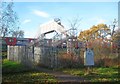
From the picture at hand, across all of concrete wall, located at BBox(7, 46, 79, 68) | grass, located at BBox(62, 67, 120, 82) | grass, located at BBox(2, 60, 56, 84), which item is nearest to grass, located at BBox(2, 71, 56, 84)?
grass, located at BBox(2, 60, 56, 84)

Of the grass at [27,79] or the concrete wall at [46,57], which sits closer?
the grass at [27,79]

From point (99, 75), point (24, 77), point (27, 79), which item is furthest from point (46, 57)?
point (27, 79)

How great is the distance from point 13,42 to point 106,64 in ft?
74.5

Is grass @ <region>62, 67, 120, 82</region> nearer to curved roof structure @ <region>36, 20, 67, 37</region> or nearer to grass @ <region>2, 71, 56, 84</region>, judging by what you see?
grass @ <region>2, 71, 56, 84</region>

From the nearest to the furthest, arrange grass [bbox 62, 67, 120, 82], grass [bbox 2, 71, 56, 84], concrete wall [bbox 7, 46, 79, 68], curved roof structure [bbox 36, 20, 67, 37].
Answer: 1. grass [bbox 2, 71, 56, 84]
2. grass [bbox 62, 67, 120, 82]
3. concrete wall [bbox 7, 46, 79, 68]
4. curved roof structure [bbox 36, 20, 67, 37]

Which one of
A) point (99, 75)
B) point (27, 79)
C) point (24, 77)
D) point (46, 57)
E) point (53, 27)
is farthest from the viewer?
point (53, 27)

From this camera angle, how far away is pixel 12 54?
110ft

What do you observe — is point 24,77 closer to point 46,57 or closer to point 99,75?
point 99,75

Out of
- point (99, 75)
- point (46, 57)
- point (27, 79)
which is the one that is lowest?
point (99, 75)

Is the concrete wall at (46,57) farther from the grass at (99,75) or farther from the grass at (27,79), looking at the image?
the grass at (27,79)

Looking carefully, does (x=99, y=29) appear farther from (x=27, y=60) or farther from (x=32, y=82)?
(x=32, y=82)

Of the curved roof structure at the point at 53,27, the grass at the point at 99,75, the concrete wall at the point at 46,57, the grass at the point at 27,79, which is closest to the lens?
the grass at the point at 27,79

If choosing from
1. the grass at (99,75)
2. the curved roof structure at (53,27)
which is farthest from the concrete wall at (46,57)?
the curved roof structure at (53,27)

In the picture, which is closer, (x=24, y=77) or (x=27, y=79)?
(x=27, y=79)
